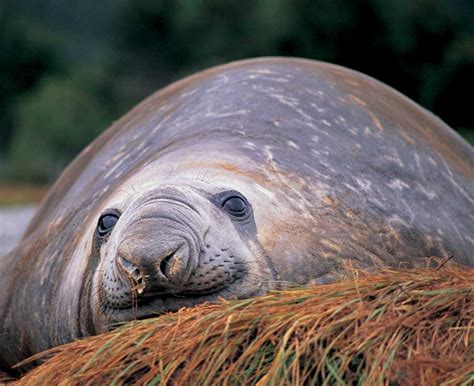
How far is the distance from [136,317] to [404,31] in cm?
1852

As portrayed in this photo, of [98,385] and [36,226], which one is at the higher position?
[36,226]

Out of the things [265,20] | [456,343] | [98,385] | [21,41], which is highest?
[21,41]

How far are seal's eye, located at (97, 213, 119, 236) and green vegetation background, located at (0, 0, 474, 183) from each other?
16.0m

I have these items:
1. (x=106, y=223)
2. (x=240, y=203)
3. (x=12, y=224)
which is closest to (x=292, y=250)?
(x=240, y=203)

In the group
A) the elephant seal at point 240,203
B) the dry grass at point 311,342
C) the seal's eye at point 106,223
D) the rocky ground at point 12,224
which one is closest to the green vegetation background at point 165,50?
the rocky ground at point 12,224

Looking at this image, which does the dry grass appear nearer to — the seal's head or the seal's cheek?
the seal's head

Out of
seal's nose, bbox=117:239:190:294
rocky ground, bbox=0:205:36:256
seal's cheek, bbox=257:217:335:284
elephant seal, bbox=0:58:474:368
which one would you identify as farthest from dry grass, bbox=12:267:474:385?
rocky ground, bbox=0:205:36:256

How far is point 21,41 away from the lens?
34.7m

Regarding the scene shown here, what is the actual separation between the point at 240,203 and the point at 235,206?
24 millimetres

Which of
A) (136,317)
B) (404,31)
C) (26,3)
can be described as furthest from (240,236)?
(26,3)

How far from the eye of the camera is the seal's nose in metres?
4.29

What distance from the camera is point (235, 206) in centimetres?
464

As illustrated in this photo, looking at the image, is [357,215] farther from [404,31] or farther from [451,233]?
[404,31]

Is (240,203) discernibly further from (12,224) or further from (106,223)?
(12,224)
